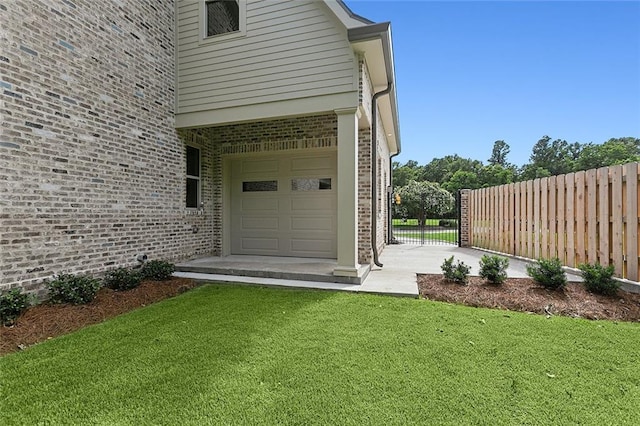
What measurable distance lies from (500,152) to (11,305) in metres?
87.0

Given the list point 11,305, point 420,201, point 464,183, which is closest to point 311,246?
point 11,305

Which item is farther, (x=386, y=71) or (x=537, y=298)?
(x=386, y=71)

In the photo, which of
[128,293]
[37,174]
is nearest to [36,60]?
[37,174]

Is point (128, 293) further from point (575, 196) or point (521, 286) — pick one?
point (575, 196)

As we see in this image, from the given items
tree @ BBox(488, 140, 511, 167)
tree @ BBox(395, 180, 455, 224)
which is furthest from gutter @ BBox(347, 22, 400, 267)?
tree @ BBox(488, 140, 511, 167)

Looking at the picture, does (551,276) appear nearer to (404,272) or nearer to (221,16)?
(404,272)

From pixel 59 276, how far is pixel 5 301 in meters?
0.84

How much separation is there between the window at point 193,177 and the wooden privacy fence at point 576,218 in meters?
7.88

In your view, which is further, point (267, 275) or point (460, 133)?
point (460, 133)

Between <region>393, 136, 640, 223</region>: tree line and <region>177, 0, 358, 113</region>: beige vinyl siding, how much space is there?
2146 cm

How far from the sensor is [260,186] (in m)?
7.86

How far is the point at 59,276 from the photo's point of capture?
4.32 metres

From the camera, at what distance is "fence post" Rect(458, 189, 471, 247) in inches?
432

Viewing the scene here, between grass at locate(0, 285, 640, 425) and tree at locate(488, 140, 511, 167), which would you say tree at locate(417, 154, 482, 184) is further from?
grass at locate(0, 285, 640, 425)
